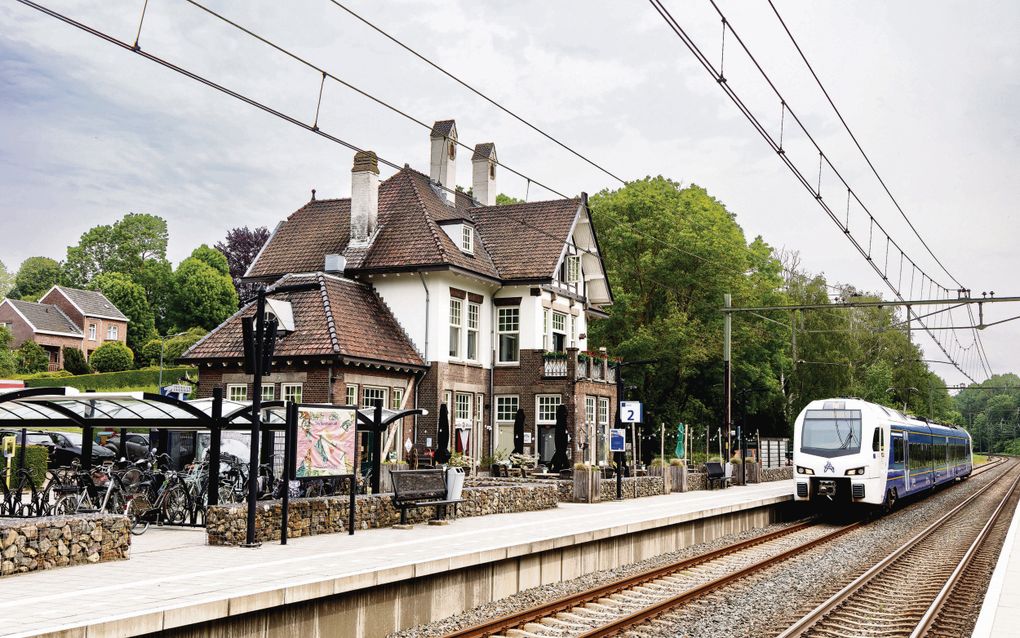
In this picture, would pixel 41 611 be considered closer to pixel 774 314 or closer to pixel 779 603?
pixel 779 603

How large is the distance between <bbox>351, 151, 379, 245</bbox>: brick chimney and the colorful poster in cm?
2039

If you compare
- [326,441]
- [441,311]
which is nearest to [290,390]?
[441,311]

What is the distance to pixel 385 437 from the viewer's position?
1215 inches

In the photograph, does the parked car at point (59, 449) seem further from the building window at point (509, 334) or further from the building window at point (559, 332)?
the building window at point (559, 332)

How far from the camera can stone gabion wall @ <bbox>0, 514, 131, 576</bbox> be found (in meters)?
11.6

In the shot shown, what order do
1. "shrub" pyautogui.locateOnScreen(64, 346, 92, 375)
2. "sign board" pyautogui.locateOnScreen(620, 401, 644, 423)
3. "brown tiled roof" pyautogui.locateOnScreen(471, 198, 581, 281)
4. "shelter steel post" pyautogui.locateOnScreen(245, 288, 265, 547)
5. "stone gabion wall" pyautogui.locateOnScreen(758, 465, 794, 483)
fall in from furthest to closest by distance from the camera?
1. "shrub" pyautogui.locateOnScreen(64, 346, 92, 375)
2. "stone gabion wall" pyautogui.locateOnScreen(758, 465, 794, 483)
3. "brown tiled roof" pyautogui.locateOnScreen(471, 198, 581, 281)
4. "sign board" pyautogui.locateOnScreen(620, 401, 644, 423)
5. "shelter steel post" pyautogui.locateOnScreen(245, 288, 265, 547)

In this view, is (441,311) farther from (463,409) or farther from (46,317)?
(46,317)

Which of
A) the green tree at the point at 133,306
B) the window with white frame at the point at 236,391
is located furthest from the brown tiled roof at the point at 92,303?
the window with white frame at the point at 236,391

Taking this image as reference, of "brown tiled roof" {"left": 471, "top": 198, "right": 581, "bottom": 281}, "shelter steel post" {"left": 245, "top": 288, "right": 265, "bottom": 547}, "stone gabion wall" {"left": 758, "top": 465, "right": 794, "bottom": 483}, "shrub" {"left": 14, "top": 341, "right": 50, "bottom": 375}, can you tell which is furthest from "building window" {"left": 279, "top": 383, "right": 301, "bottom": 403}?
"shrub" {"left": 14, "top": 341, "right": 50, "bottom": 375}

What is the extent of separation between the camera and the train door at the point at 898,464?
2861 cm

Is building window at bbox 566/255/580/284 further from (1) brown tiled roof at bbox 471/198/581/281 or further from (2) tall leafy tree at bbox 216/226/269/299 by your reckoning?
(2) tall leafy tree at bbox 216/226/269/299

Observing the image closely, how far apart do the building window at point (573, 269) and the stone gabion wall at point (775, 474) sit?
10.6m

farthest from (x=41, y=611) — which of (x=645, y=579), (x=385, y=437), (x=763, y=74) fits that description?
(x=385, y=437)

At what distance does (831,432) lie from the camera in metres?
27.5
